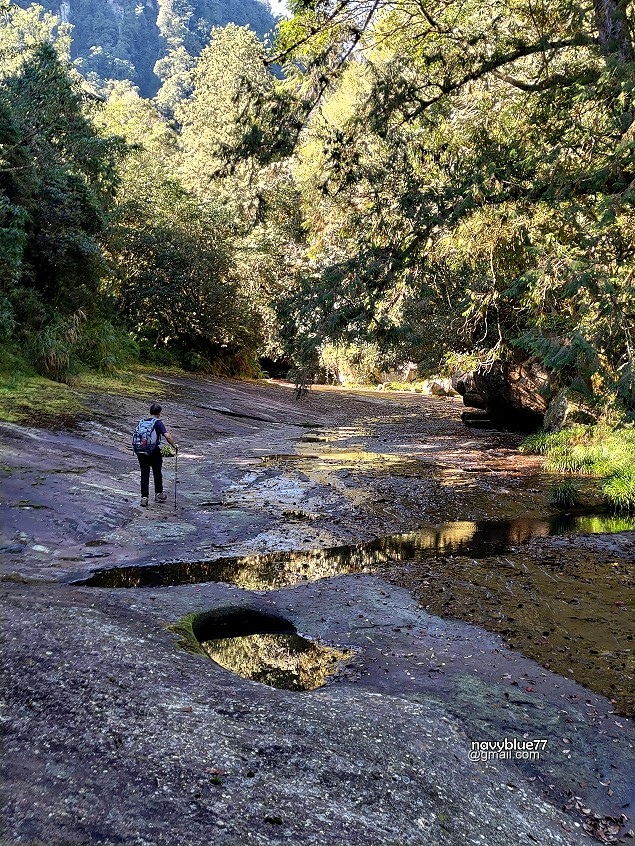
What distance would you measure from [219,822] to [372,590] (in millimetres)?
4747

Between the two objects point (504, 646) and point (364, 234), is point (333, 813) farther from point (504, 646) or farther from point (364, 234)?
point (364, 234)

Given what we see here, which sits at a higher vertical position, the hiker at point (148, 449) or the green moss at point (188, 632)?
the hiker at point (148, 449)

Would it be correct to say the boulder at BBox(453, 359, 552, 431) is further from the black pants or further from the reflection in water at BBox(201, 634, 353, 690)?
the reflection in water at BBox(201, 634, 353, 690)

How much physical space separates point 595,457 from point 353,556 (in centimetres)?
975

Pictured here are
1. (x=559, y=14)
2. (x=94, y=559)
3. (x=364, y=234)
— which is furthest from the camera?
(x=364, y=234)

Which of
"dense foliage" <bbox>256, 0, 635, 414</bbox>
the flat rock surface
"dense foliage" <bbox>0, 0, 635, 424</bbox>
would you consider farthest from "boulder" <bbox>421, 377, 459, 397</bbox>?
the flat rock surface

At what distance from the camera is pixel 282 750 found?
13.7ft

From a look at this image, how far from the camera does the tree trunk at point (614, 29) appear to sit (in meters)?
9.70

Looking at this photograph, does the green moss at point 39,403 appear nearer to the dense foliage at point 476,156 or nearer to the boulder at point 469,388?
the dense foliage at point 476,156

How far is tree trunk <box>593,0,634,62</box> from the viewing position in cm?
970

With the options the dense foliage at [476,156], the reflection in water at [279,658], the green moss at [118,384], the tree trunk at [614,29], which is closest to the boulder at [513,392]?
the dense foliage at [476,156]

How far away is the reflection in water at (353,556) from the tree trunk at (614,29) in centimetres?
744

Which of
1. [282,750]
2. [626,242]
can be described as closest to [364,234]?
[626,242]

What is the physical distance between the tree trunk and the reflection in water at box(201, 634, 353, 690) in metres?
9.24
